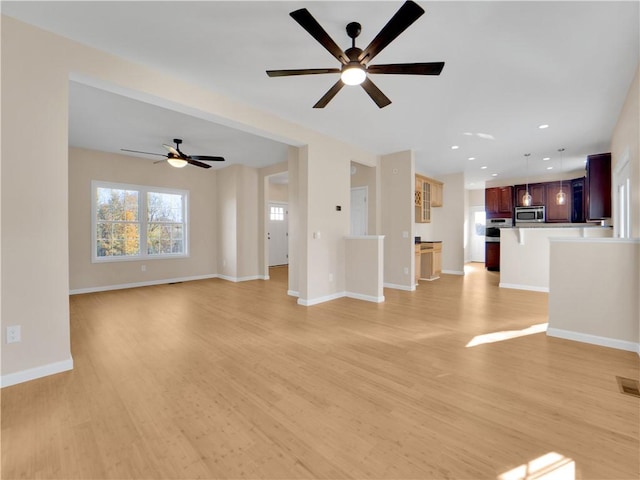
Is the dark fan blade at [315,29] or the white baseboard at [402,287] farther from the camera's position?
the white baseboard at [402,287]

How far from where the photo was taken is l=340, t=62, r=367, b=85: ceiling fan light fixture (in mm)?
2223

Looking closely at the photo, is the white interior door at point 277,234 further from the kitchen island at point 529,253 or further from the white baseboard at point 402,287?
the kitchen island at point 529,253

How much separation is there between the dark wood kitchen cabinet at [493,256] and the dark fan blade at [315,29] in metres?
7.95

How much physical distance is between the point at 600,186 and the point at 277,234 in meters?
7.83

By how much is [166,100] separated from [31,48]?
3.23ft

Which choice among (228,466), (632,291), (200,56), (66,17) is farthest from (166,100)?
(632,291)

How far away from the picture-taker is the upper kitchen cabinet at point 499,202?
8.48 m

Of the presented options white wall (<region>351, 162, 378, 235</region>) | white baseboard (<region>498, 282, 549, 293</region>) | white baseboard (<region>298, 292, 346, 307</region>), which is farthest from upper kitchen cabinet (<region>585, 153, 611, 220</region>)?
white baseboard (<region>298, 292, 346, 307</region>)

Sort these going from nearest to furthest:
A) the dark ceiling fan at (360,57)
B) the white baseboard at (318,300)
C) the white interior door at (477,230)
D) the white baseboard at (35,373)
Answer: the dark ceiling fan at (360,57), the white baseboard at (35,373), the white baseboard at (318,300), the white interior door at (477,230)

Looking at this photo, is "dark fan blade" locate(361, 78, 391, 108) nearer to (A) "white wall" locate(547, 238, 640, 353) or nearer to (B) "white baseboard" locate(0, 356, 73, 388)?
(A) "white wall" locate(547, 238, 640, 353)

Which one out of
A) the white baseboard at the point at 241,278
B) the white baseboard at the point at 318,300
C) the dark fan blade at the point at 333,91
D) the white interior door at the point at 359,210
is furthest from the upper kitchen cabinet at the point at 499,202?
the dark fan blade at the point at 333,91

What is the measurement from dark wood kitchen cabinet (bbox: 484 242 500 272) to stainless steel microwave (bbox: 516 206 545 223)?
95cm

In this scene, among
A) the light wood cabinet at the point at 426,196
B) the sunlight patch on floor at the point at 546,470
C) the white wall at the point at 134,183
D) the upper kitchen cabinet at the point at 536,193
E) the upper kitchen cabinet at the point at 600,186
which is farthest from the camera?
the upper kitchen cabinet at the point at 536,193

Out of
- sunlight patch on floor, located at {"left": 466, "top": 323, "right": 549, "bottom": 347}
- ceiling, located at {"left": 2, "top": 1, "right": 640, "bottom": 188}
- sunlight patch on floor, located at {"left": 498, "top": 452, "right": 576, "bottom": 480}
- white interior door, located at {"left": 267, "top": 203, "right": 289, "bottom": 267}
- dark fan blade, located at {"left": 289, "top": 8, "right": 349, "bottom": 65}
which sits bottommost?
sunlight patch on floor, located at {"left": 498, "top": 452, "right": 576, "bottom": 480}
